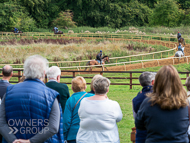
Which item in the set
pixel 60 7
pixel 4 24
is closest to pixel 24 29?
pixel 4 24

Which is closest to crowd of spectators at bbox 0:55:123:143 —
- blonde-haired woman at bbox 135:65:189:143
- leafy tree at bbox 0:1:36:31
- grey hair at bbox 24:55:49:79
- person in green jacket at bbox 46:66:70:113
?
grey hair at bbox 24:55:49:79

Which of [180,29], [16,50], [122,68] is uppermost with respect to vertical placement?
[180,29]

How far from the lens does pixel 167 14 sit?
52.1 meters

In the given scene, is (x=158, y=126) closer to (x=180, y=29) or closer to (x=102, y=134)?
(x=102, y=134)

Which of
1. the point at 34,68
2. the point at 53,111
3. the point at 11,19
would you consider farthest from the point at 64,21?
the point at 53,111

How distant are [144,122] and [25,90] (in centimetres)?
146

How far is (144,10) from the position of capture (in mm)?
64500

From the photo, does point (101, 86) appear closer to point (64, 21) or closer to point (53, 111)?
point (53, 111)

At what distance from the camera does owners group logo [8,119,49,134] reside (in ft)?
10.9

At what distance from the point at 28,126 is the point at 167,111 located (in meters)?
1.62

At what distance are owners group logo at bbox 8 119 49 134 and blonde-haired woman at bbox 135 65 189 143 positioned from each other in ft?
3.97

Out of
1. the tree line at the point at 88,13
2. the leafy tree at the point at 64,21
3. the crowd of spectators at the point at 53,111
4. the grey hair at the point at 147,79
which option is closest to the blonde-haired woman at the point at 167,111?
the crowd of spectators at the point at 53,111

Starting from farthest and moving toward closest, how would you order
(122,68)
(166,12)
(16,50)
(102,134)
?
(166,12)
(16,50)
(122,68)
(102,134)

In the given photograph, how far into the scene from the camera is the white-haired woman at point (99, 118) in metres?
3.86
